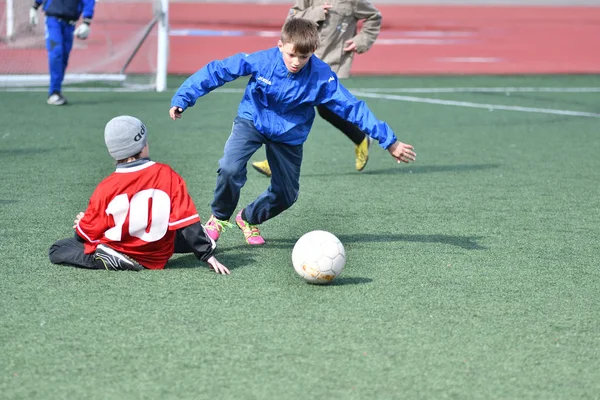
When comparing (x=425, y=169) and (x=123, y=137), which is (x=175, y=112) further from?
(x=425, y=169)

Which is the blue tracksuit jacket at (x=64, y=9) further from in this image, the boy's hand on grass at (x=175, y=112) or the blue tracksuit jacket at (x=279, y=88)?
the boy's hand on grass at (x=175, y=112)

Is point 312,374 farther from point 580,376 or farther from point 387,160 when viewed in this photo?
point 387,160

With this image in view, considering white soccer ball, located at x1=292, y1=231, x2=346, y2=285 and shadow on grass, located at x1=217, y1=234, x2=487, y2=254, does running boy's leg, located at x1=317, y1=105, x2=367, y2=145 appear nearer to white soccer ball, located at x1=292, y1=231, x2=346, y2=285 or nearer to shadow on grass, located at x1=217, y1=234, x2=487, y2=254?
shadow on grass, located at x1=217, y1=234, x2=487, y2=254

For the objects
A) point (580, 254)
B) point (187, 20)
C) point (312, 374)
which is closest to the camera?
point (312, 374)

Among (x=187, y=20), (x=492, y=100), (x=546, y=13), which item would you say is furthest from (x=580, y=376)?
(x=546, y=13)

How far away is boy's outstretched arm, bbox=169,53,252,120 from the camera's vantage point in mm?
5082

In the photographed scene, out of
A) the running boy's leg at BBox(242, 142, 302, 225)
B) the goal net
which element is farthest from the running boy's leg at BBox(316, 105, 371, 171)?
the goal net

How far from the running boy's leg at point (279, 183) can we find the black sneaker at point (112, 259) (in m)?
1.02

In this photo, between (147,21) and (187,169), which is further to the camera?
(147,21)

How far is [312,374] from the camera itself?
3.47 meters

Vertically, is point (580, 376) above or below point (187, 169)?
above

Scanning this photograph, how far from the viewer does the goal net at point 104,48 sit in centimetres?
1346

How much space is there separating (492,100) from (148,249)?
964 cm

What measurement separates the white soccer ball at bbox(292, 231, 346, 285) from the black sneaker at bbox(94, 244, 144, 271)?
84 cm
